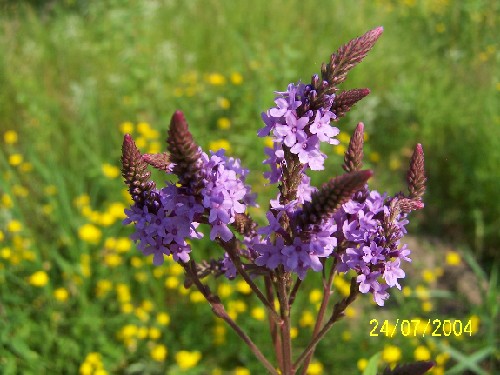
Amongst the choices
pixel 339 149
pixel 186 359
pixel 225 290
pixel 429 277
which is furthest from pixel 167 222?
pixel 339 149

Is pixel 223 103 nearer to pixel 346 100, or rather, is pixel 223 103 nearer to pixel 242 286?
pixel 242 286

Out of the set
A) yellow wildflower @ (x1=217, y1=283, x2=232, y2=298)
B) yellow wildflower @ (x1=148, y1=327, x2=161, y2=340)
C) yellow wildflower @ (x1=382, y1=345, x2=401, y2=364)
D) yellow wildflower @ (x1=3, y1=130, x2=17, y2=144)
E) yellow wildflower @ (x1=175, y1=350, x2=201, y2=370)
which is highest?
yellow wildflower @ (x1=3, y1=130, x2=17, y2=144)

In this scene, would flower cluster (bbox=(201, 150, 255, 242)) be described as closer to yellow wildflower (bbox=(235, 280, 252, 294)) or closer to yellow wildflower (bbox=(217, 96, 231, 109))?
yellow wildflower (bbox=(235, 280, 252, 294))

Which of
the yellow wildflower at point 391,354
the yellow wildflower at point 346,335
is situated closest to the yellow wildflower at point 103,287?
the yellow wildflower at point 346,335

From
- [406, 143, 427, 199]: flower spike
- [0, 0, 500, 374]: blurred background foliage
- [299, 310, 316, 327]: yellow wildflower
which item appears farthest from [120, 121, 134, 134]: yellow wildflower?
[406, 143, 427, 199]: flower spike

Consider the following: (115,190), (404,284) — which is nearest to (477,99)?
(404,284)

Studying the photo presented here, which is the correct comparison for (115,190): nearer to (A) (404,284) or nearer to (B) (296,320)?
(B) (296,320)
